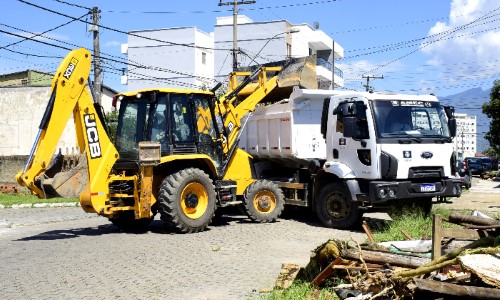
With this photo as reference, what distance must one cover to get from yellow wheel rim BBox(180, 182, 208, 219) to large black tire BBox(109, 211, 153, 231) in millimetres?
1406

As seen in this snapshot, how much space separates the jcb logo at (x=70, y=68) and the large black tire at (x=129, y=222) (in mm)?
3354

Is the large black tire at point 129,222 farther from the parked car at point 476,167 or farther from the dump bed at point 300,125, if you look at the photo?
the parked car at point 476,167

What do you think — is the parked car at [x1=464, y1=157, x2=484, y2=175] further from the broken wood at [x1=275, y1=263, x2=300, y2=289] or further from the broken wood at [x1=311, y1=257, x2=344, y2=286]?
the broken wood at [x1=311, y1=257, x2=344, y2=286]

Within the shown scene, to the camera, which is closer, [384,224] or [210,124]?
[384,224]

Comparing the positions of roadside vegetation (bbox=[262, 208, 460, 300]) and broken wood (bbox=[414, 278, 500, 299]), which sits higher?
broken wood (bbox=[414, 278, 500, 299])

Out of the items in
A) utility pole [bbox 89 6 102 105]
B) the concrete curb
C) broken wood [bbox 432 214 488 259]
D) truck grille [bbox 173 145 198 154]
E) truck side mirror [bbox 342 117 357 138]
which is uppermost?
utility pole [bbox 89 6 102 105]

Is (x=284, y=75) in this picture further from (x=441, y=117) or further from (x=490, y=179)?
(x=490, y=179)

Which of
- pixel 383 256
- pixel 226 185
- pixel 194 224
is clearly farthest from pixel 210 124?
pixel 383 256

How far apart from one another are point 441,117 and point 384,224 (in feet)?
8.41

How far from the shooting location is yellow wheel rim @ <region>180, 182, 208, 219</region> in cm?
1219

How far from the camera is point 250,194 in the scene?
44.4ft

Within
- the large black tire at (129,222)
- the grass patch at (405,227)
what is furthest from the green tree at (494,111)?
the large black tire at (129,222)

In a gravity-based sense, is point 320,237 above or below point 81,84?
below

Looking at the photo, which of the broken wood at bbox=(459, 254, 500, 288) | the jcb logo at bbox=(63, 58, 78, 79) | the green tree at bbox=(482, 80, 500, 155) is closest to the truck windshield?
the jcb logo at bbox=(63, 58, 78, 79)
